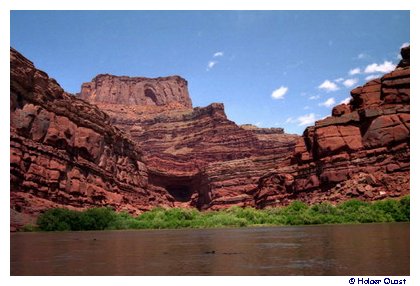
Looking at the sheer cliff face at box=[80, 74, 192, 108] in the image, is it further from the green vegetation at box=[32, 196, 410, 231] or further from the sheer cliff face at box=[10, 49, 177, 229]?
the green vegetation at box=[32, 196, 410, 231]

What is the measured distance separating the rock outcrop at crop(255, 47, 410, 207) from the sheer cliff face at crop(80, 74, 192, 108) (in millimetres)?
A: 93434

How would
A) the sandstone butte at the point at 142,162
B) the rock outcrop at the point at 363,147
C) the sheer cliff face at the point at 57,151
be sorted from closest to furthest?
the sheer cliff face at the point at 57,151, the sandstone butte at the point at 142,162, the rock outcrop at the point at 363,147

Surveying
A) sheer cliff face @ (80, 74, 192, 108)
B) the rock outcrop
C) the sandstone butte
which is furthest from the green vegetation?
sheer cliff face @ (80, 74, 192, 108)

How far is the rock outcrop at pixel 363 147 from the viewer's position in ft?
119

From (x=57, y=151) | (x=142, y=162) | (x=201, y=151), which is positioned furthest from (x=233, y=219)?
(x=201, y=151)

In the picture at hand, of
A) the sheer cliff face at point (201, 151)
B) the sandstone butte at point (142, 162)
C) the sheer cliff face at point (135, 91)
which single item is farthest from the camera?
the sheer cliff face at point (135, 91)

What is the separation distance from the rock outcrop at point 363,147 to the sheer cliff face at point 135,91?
93.4 m

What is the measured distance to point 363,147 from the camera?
39812 millimetres

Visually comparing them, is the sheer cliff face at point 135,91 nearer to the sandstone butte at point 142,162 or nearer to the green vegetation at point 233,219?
the sandstone butte at point 142,162

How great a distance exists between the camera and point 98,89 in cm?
14138

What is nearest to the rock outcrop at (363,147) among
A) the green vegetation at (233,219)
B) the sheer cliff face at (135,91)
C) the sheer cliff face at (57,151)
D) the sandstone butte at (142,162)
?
the sandstone butte at (142,162)

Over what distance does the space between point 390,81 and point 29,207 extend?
112 ft

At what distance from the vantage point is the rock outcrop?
36.3m

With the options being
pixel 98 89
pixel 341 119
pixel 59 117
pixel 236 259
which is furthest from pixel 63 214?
pixel 98 89
